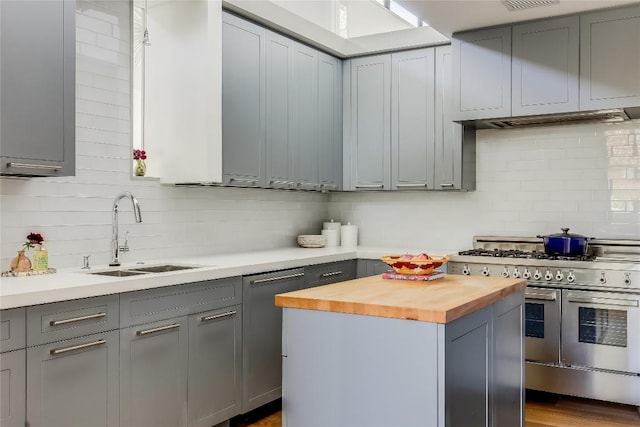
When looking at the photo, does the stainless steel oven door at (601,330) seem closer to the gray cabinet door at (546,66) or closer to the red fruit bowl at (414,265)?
the gray cabinet door at (546,66)

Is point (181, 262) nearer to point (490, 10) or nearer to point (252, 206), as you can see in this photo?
point (252, 206)

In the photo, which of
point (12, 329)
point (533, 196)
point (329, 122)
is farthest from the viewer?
point (329, 122)

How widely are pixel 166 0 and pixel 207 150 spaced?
3.64ft

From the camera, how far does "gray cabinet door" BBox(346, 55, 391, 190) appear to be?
5.36 meters

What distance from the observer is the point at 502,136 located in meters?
5.14

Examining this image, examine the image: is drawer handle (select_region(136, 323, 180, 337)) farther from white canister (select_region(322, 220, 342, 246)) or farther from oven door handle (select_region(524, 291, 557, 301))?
white canister (select_region(322, 220, 342, 246))

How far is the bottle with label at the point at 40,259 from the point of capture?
3.24 metres

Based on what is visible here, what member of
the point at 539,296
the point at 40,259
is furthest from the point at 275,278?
the point at 539,296

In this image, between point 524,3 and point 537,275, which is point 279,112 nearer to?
point 524,3

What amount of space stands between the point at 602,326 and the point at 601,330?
29 millimetres

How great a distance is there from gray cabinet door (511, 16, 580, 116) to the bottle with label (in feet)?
11.1

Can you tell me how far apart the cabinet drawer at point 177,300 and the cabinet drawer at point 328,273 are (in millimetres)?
793

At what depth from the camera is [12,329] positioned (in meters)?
2.48

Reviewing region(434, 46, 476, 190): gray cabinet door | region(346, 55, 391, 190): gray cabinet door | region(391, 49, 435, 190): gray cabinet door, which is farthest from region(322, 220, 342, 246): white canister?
region(434, 46, 476, 190): gray cabinet door
